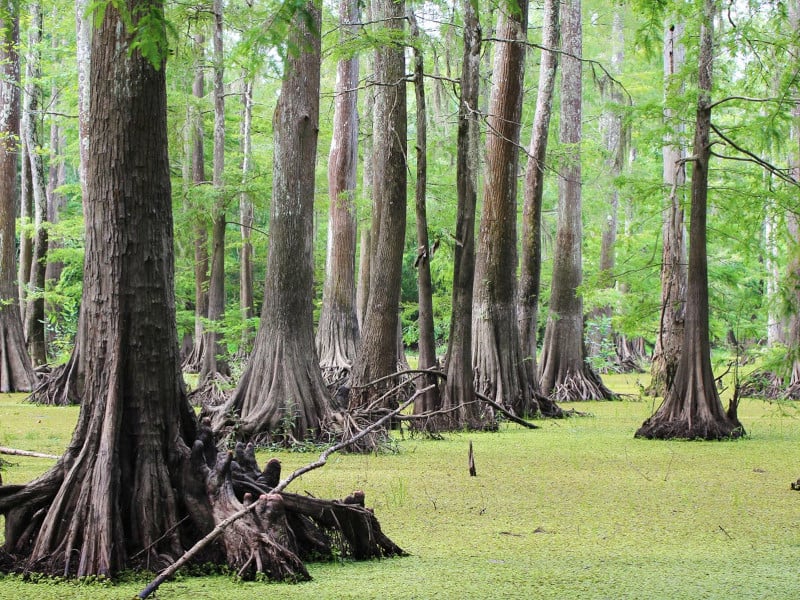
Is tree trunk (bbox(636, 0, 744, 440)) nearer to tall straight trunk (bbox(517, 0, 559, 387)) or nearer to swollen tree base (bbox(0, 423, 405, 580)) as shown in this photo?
tall straight trunk (bbox(517, 0, 559, 387))

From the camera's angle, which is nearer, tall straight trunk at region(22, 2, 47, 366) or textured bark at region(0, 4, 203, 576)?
textured bark at region(0, 4, 203, 576)

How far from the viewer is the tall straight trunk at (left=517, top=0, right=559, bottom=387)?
41.8ft

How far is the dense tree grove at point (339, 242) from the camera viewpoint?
12.5 feet

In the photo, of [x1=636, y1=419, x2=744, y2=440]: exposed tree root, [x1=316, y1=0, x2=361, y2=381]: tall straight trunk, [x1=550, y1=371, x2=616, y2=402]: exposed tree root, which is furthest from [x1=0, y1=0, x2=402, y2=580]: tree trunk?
[x1=550, y1=371, x2=616, y2=402]: exposed tree root

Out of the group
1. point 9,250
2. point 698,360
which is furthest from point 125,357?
point 9,250

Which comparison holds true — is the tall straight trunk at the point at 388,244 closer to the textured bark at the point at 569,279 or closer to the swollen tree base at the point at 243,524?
the textured bark at the point at 569,279

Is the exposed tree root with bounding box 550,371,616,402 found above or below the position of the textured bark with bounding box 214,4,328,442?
below

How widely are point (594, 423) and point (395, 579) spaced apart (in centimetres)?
761

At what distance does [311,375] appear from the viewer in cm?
799

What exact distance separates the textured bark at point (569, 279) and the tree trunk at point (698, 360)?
3.92 meters

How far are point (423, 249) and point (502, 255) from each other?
214 centimetres

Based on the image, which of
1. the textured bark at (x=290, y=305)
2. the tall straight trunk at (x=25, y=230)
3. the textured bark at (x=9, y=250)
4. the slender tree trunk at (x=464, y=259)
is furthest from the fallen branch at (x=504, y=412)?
the tall straight trunk at (x=25, y=230)

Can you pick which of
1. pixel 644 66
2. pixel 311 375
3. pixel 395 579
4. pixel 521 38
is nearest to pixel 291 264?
pixel 311 375

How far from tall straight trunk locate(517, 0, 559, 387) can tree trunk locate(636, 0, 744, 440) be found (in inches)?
141
